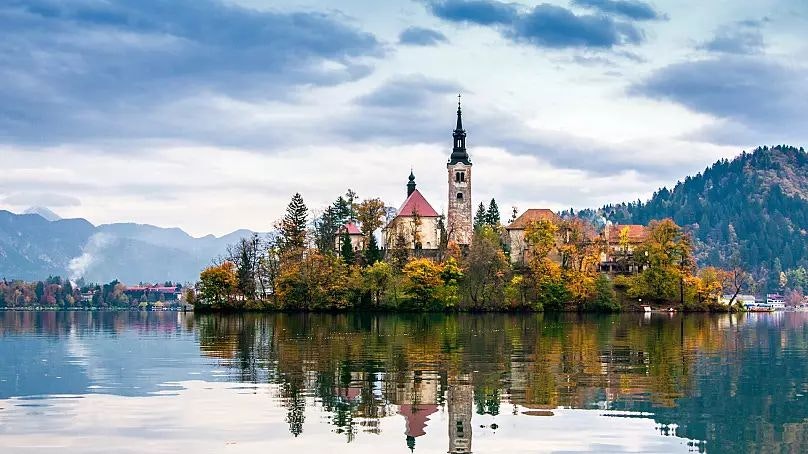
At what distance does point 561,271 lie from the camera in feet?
442

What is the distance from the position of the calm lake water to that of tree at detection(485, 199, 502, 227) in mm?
115441

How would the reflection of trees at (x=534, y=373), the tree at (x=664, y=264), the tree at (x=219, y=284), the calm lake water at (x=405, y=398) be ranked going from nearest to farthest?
the calm lake water at (x=405, y=398)
the reflection of trees at (x=534, y=373)
the tree at (x=664, y=264)
the tree at (x=219, y=284)

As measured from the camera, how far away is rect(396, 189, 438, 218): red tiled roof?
158m

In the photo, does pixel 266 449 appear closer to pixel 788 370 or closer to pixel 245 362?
pixel 245 362

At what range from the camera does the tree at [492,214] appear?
17812 centimetres

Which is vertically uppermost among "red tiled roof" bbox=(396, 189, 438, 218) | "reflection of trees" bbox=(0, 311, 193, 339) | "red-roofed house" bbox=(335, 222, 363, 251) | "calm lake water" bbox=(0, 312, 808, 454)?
"red tiled roof" bbox=(396, 189, 438, 218)

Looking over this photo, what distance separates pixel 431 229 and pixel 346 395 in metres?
124

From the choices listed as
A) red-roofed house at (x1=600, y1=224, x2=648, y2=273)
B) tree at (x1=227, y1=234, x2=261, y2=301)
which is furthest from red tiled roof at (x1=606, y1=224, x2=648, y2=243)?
tree at (x1=227, y1=234, x2=261, y2=301)

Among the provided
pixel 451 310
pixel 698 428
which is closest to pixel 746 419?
pixel 698 428

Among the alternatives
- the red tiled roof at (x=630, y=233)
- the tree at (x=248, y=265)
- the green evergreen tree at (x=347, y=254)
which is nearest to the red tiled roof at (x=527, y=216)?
the red tiled roof at (x=630, y=233)

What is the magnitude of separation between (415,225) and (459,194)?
1378 centimetres

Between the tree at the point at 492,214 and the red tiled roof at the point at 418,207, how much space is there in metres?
20.2

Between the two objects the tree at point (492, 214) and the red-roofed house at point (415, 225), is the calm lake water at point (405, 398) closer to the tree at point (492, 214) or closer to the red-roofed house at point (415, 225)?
the red-roofed house at point (415, 225)

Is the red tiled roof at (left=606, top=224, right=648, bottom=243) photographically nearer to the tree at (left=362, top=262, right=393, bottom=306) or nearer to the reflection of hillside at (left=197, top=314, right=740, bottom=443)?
the tree at (left=362, top=262, right=393, bottom=306)
